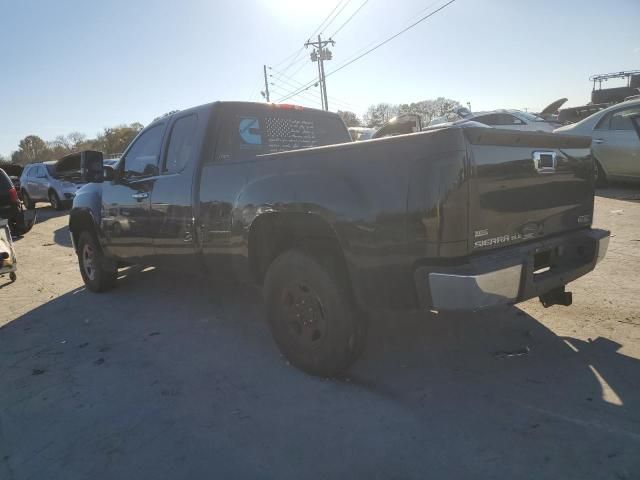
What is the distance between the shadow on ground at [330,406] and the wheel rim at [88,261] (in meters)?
1.60

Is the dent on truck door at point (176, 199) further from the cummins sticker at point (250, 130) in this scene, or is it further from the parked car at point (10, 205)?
the parked car at point (10, 205)

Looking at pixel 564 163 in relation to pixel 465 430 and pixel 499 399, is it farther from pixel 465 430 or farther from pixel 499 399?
pixel 465 430

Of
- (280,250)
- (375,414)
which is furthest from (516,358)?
(280,250)

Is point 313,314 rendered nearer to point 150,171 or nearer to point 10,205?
point 150,171

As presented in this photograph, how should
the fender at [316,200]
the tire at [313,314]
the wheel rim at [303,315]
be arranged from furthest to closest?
the wheel rim at [303,315] < the tire at [313,314] < the fender at [316,200]

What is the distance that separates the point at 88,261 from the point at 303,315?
12.8 ft

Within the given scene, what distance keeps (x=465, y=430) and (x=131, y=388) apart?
218 cm

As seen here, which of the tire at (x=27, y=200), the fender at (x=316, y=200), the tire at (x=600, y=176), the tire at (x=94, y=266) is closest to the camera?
the fender at (x=316, y=200)

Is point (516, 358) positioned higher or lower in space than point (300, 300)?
lower

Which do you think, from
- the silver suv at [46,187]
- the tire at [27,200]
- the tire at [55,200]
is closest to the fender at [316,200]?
the silver suv at [46,187]

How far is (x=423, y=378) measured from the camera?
2.88 m

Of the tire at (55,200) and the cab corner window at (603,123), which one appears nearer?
the cab corner window at (603,123)

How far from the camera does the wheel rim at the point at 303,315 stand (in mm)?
2863

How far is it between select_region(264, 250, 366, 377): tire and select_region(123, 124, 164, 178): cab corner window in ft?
6.65
